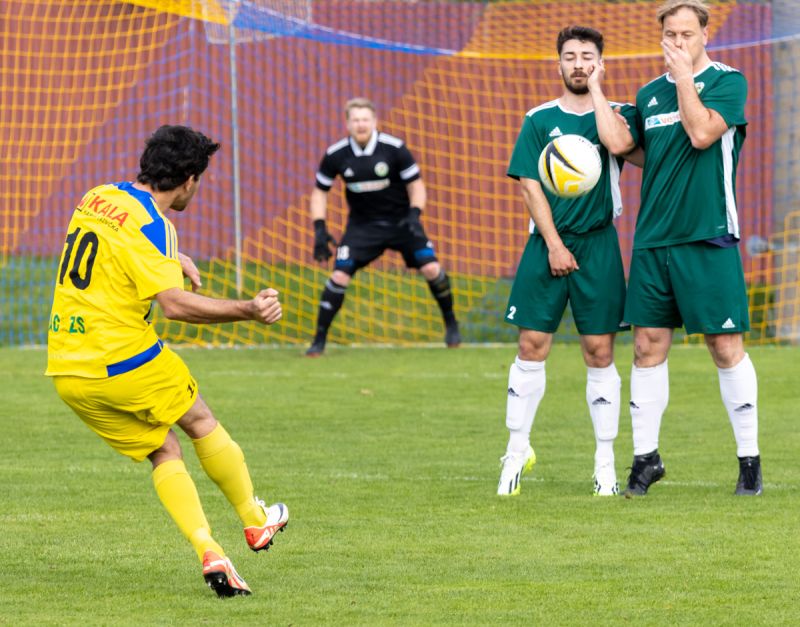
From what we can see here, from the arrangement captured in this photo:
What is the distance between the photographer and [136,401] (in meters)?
5.20

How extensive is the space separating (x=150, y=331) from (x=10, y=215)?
15795mm

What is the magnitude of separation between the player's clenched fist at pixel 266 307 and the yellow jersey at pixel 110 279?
36 cm

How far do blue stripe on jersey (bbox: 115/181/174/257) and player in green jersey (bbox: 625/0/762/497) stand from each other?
2654 millimetres

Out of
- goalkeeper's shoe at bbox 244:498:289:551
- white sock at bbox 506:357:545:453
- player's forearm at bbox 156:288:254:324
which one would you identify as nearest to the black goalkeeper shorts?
white sock at bbox 506:357:545:453

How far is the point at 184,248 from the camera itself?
18531 mm

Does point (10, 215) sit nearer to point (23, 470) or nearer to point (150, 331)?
point (23, 470)

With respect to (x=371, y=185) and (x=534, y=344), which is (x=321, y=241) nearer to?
(x=371, y=185)

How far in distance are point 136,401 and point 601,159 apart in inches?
111

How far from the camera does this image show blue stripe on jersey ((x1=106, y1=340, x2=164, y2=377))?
518 cm

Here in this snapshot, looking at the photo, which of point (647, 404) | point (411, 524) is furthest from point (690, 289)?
point (411, 524)

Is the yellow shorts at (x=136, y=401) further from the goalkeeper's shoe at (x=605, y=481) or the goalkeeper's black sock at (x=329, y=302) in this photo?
the goalkeeper's black sock at (x=329, y=302)

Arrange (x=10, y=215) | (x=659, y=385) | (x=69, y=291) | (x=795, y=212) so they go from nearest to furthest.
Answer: (x=69, y=291)
(x=659, y=385)
(x=795, y=212)
(x=10, y=215)

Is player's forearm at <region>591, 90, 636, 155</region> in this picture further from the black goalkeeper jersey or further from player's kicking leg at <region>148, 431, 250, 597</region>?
the black goalkeeper jersey

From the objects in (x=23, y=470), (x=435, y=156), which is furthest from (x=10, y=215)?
(x=23, y=470)
